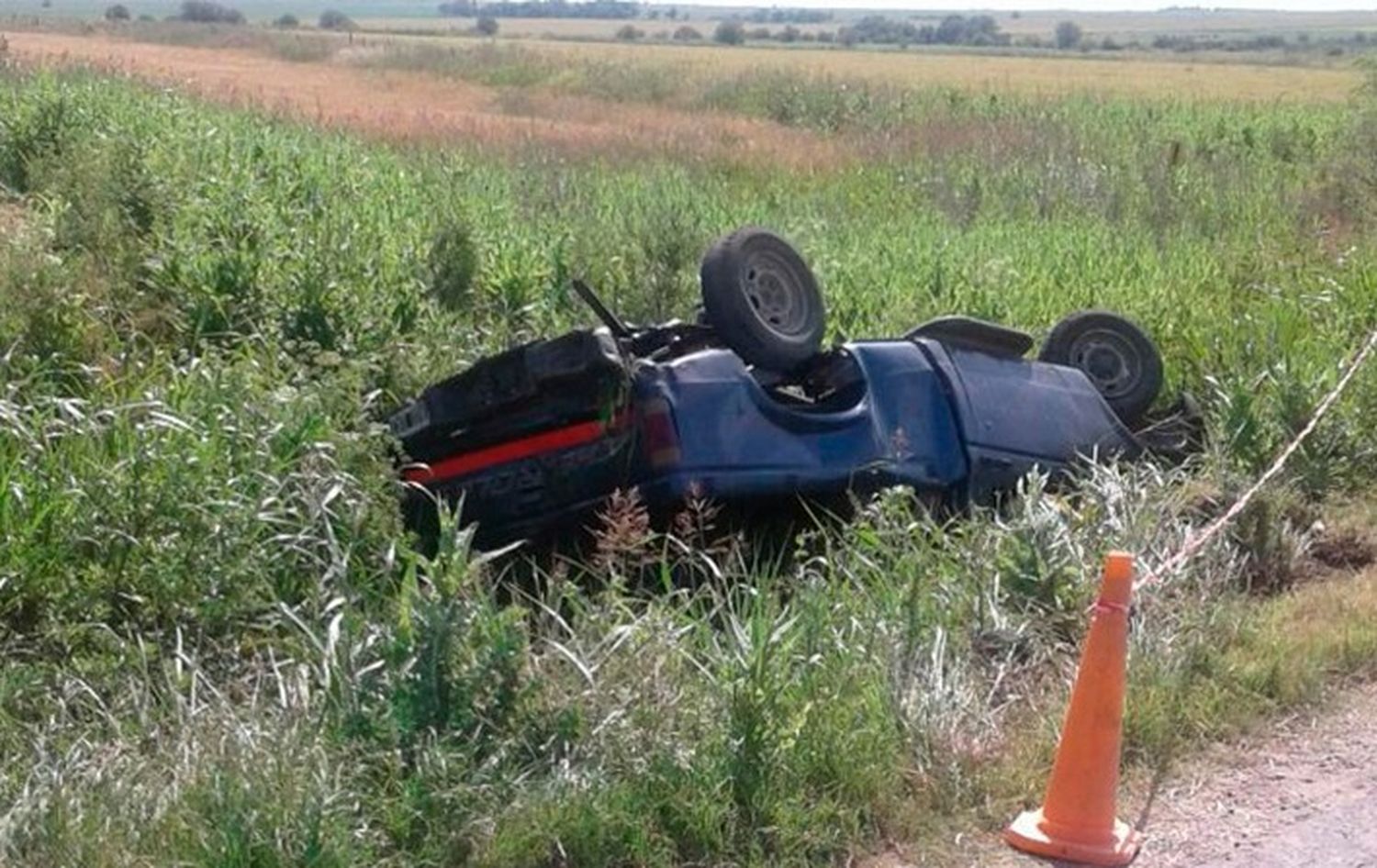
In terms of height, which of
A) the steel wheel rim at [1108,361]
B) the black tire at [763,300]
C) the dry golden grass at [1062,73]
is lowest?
the dry golden grass at [1062,73]

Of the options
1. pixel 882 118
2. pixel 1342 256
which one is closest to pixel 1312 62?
pixel 882 118

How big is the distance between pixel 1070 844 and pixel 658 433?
314 cm

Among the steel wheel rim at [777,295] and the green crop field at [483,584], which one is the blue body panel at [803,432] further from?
the steel wheel rim at [777,295]

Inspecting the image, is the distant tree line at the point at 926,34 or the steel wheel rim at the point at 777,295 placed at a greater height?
the steel wheel rim at the point at 777,295

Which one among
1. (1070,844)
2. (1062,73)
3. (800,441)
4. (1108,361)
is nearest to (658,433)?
(800,441)

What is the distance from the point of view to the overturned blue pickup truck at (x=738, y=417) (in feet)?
24.3

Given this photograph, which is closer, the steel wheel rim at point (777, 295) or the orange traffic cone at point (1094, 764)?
the orange traffic cone at point (1094, 764)

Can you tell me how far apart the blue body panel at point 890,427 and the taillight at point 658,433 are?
3 centimetres

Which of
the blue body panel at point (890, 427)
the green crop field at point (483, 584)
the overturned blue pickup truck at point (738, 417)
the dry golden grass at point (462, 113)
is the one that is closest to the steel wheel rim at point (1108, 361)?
the green crop field at point (483, 584)

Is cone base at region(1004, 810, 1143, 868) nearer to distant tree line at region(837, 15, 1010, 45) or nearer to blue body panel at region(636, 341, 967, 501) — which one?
blue body panel at region(636, 341, 967, 501)

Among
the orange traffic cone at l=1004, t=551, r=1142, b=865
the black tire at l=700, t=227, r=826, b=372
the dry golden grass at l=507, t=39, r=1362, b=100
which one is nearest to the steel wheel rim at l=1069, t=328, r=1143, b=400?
the black tire at l=700, t=227, r=826, b=372

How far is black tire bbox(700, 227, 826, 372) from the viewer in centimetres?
819

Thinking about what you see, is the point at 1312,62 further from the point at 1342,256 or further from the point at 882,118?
the point at 1342,256

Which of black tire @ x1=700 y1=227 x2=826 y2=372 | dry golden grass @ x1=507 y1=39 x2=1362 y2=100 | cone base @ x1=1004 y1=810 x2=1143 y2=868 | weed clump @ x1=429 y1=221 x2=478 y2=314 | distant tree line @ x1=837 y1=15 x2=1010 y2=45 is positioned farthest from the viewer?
distant tree line @ x1=837 y1=15 x2=1010 y2=45
